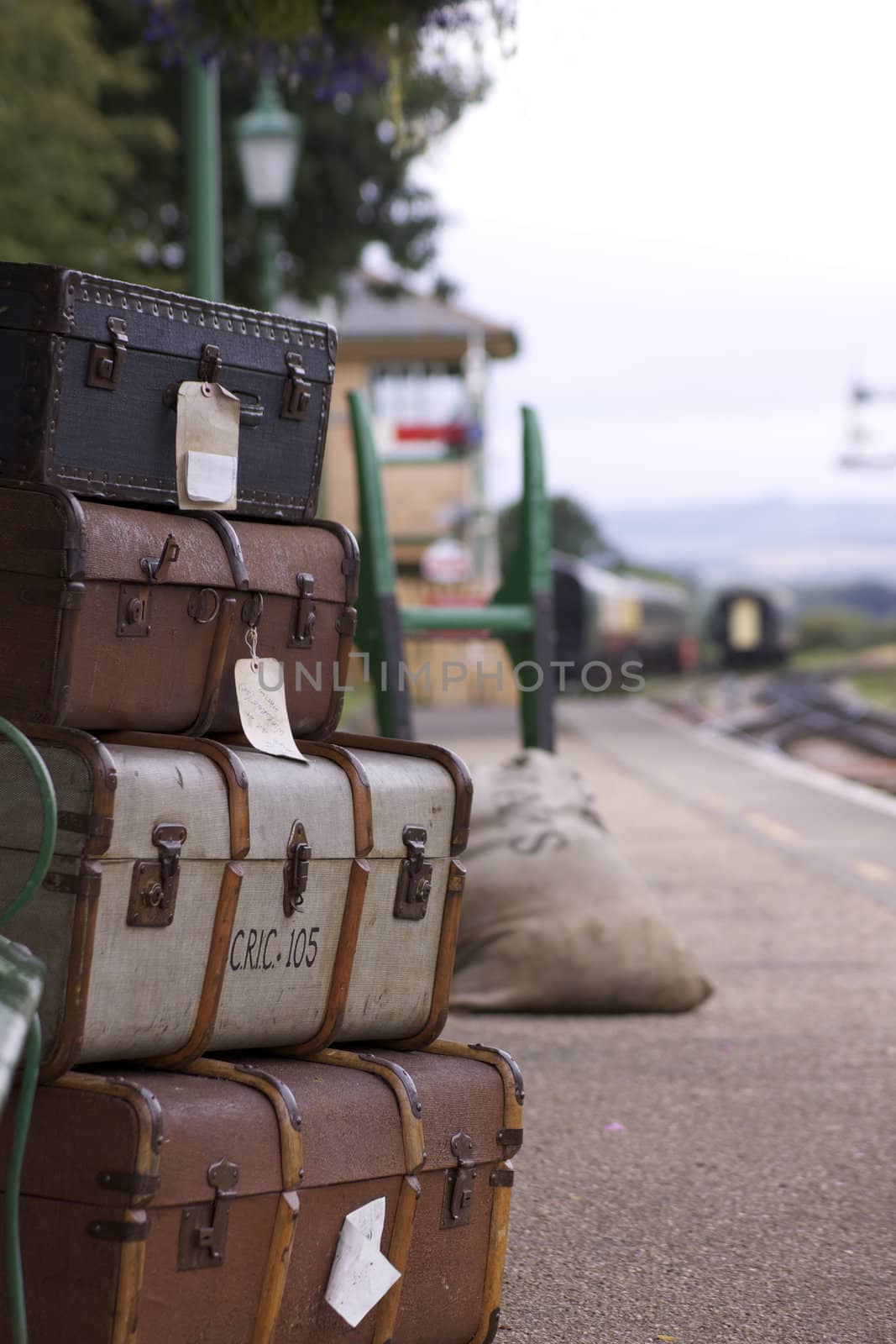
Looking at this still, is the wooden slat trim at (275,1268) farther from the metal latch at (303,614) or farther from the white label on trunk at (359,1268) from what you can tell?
the metal latch at (303,614)

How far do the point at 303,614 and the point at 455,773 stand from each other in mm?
433

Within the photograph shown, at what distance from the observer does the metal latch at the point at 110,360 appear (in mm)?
3107

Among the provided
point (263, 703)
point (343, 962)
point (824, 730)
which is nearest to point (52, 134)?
point (263, 703)

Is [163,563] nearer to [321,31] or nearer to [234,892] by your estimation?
[234,892]

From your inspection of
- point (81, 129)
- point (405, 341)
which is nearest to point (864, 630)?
point (405, 341)

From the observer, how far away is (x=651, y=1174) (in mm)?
4176

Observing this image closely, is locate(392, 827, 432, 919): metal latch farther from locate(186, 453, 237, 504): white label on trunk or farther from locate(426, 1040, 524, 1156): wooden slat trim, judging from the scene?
locate(186, 453, 237, 504): white label on trunk

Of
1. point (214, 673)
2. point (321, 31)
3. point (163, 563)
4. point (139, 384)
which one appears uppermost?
point (321, 31)

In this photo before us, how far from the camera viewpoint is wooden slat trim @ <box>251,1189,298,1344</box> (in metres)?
2.75

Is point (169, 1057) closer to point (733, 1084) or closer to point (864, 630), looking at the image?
Answer: point (733, 1084)

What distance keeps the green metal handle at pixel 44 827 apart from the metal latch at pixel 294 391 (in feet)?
3.66

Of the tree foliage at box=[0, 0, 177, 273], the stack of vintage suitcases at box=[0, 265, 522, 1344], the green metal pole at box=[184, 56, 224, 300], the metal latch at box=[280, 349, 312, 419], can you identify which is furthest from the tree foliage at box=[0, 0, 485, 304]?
the stack of vintage suitcases at box=[0, 265, 522, 1344]

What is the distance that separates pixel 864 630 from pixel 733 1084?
93768 millimetres

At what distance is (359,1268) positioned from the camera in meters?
2.89
